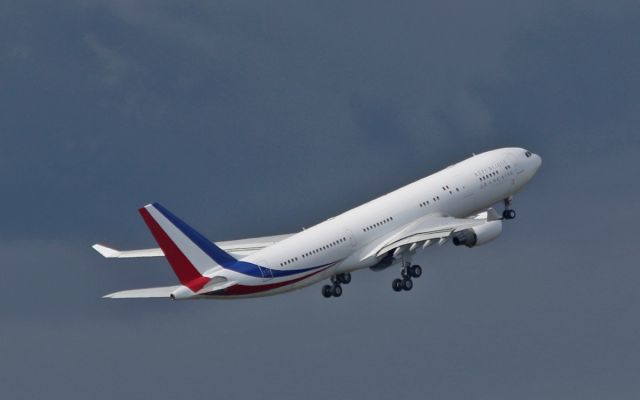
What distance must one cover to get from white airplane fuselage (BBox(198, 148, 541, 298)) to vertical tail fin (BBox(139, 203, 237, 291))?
802 mm

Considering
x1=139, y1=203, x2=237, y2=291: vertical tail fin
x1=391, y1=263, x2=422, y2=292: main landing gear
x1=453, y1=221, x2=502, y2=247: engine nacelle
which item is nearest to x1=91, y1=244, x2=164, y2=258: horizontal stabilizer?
x1=139, y1=203, x2=237, y2=291: vertical tail fin

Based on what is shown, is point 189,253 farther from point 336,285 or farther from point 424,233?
point 424,233

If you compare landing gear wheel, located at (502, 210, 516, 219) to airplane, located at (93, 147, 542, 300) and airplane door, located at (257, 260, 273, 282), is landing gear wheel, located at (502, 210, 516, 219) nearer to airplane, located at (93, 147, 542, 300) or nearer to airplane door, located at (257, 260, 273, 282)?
airplane, located at (93, 147, 542, 300)

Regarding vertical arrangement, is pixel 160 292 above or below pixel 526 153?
below

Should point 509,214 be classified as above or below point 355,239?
above

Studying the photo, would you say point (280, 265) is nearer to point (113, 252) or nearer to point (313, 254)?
point (313, 254)

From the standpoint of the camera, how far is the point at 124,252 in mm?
160500

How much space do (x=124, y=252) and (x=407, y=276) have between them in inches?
859

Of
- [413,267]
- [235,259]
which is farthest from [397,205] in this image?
[235,259]

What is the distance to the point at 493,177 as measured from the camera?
6437 inches

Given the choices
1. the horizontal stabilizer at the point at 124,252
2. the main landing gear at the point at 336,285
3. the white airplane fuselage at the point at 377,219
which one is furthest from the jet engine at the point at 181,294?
the horizontal stabilizer at the point at 124,252

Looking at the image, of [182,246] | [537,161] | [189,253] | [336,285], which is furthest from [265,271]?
[537,161]

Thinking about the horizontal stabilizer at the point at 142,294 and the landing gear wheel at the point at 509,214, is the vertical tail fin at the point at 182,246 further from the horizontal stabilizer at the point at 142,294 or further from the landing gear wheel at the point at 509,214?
the landing gear wheel at the point at 509,214

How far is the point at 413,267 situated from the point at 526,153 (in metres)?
18.9
